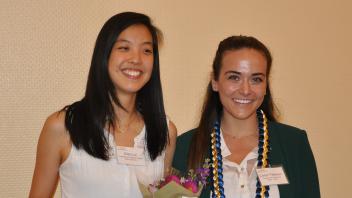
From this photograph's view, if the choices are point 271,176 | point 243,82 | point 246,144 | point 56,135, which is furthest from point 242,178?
point 56,135

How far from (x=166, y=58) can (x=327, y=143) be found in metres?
1.55

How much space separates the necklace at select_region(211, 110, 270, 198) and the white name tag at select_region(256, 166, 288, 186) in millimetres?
36

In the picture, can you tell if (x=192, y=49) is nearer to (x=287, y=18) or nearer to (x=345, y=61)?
(x=287, y=18)

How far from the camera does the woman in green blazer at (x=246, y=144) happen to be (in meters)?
2.21

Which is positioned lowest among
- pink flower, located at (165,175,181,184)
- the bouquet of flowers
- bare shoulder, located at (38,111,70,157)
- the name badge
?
the bouquet of flowers

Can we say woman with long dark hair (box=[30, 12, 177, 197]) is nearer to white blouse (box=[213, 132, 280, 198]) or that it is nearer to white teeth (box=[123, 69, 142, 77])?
white teeth (box=[123, 69, 142, 77])

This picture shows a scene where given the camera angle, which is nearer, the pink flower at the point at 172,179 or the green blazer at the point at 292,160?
the pink flower at the point at 172,179

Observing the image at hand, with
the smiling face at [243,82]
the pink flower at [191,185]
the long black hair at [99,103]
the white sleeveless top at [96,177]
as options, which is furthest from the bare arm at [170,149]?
the pink flower at [191,185]

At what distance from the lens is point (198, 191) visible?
1927 mm

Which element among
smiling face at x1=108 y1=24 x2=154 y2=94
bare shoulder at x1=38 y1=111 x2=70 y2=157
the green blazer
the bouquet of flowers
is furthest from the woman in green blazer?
bare shoulder at x1=38 y1=111 x2=70 y2=157

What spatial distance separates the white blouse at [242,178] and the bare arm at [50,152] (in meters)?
0.84

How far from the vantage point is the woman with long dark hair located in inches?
82.4

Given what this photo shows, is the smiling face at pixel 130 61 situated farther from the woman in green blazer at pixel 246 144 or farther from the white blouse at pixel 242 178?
the white blouse at pixel 242 178

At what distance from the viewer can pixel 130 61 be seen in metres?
2.09
